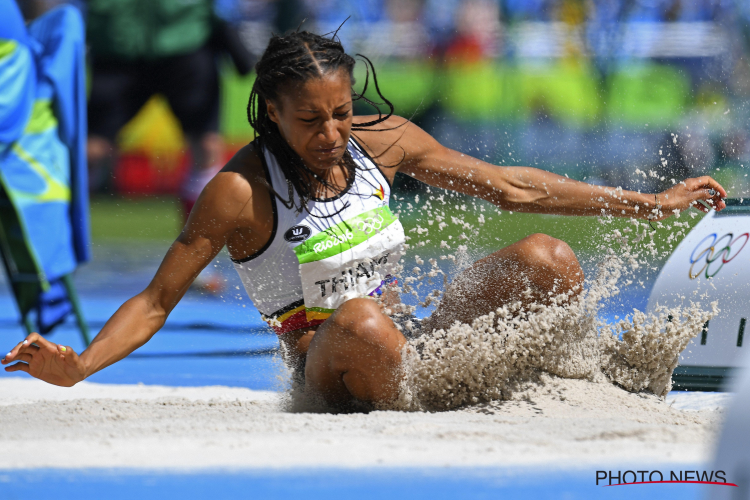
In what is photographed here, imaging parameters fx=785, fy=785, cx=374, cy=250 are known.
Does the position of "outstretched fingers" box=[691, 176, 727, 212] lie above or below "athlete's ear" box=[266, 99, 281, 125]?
below

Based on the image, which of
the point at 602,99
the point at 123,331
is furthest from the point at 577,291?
the point at 602,99

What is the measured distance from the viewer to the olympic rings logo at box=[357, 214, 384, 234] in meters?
2.30

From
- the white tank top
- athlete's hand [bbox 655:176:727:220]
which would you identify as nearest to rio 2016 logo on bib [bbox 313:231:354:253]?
the white tank top

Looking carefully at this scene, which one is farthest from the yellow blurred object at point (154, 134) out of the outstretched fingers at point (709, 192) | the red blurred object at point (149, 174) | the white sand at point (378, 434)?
the outstretched fingers at point (709, 192)

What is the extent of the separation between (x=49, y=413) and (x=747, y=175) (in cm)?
525

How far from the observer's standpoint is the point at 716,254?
2.89 m

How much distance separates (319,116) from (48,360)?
3.03ft

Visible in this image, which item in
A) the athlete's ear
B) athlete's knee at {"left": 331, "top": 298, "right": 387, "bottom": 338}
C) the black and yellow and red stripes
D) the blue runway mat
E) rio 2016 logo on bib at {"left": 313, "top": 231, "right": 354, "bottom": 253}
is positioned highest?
the athlete's ear

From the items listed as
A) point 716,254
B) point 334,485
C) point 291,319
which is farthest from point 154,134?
point 334,485

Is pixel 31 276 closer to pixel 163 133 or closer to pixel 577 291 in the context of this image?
pixel 163 133

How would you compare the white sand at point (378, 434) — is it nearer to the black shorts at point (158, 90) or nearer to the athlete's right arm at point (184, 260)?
the athlete's right arm at point (184, 260)

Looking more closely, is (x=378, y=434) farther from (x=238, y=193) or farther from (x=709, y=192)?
(x=709, y=192)

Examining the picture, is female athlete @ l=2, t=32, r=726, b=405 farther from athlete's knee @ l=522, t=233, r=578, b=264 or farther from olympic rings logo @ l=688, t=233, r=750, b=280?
olympic rings logo @ l=688, t=233, r=750, b=280

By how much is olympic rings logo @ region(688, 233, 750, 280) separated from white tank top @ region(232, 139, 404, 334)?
4.01 feet
